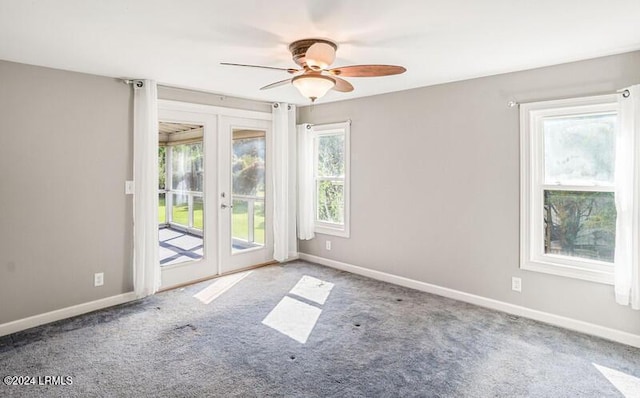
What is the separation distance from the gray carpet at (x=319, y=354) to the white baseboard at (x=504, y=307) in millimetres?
103

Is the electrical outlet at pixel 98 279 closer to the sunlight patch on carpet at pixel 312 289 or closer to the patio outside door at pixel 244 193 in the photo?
the patio outside door at pixel 244 193

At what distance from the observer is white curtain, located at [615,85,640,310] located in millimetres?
2775

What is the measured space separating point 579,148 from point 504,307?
164 centimetres

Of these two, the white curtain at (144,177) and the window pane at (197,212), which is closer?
the white curtain at (144,177)

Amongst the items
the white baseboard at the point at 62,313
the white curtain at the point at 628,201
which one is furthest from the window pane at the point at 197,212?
the white curtain at the point at 628,201

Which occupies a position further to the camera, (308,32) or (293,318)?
(293,318)

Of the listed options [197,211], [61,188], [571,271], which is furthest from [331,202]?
[61,188]

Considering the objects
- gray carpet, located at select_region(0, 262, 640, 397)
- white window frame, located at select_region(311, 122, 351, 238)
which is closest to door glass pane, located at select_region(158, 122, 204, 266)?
gray carpet, located at select_region(0, 262, 640, 397)

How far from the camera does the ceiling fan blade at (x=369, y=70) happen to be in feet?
8.14

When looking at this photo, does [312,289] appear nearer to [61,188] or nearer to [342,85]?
[342,85]

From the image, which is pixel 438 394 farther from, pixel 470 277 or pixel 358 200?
pixel 358 200

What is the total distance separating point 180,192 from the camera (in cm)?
434

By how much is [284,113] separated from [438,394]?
13.1 ft

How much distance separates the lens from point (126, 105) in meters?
3.76
